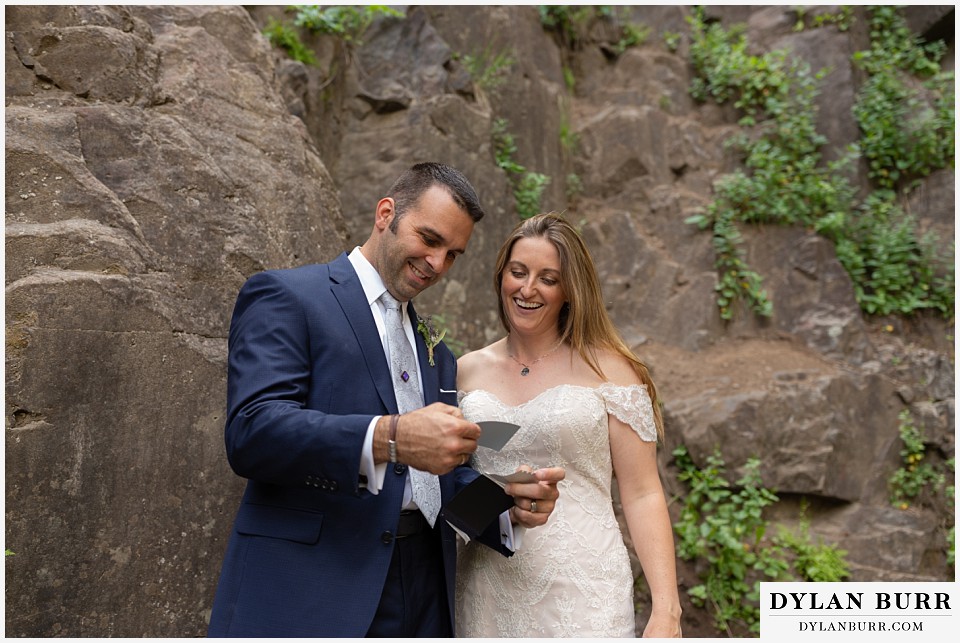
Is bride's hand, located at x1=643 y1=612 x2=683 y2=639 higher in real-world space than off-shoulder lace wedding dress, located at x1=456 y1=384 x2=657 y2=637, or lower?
lower

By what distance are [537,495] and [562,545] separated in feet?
1.78

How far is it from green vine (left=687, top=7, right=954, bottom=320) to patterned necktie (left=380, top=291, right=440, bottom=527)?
5.10 m

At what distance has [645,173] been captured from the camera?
8102 mm

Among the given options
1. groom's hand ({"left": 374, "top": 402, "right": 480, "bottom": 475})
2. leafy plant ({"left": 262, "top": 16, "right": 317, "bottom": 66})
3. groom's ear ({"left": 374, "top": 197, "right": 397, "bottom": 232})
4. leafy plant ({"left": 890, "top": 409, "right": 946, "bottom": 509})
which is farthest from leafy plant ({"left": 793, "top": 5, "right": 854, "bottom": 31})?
groom's hand ({"left": 374, "top": 402, "right": 480, "bottom": 475})

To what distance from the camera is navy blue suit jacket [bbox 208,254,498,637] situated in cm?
210

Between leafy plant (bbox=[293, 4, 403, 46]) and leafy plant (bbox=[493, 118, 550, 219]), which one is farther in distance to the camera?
leafy plant (bbox=[493, 118, 550, 219])

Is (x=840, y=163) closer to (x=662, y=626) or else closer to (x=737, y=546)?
(x=737, y=546)

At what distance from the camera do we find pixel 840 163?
7707mm

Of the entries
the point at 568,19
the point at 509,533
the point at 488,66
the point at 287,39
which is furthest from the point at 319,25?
the point at 509,533

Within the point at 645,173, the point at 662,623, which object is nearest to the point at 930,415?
the point at 645,173

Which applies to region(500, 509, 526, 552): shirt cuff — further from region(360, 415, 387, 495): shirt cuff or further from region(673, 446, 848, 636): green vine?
region(673, 446, 848, 636): green vine

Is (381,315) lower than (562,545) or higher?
higher

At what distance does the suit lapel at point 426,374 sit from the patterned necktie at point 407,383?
3cm

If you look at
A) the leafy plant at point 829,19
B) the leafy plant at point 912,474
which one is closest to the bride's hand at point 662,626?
the leafy plant at point 912,474
